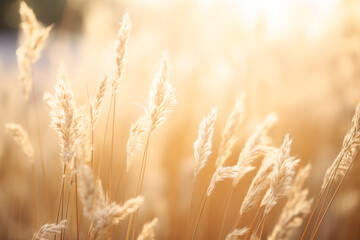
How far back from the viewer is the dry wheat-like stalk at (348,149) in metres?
1.09

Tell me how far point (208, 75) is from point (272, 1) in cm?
95

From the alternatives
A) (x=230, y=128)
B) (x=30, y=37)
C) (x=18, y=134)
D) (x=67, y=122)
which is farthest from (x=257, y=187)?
(x=30, y=37)

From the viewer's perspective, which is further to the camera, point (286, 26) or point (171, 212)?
point (286, 26)

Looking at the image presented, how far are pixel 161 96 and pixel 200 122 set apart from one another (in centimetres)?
80

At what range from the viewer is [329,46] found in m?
3.58

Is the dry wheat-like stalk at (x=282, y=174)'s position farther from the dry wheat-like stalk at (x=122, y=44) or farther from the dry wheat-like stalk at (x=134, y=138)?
the dry wheat-like stalk at (x=122, y=44)

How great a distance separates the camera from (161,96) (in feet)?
3.73

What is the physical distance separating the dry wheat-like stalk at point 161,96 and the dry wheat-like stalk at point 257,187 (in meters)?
0.43

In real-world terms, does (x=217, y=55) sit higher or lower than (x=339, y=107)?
higher

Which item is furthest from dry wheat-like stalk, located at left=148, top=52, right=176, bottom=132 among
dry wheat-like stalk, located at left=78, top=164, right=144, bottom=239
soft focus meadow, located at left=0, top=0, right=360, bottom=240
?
dry wheat-like stalk, located at left=78, top=164, right=144, bottom=239

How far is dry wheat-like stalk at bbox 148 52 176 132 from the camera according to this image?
1.13m

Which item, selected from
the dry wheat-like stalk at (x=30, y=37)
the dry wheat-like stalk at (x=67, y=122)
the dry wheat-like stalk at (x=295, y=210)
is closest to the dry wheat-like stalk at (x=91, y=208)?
the dry wheat-like stalk at (x=67, y=122)

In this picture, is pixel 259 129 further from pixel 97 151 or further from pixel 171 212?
pixel 97 151

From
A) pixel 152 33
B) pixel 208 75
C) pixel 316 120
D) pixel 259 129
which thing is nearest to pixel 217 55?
pixel 208 75
